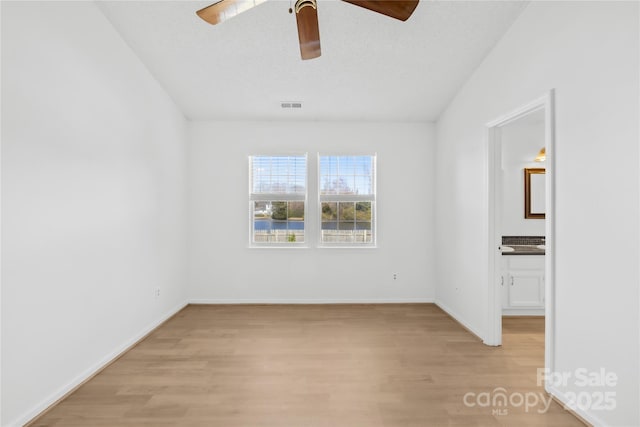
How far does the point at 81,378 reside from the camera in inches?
92.4

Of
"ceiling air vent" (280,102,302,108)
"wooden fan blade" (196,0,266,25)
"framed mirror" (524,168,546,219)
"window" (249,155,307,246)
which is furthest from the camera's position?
"window" (249,155,307,246)

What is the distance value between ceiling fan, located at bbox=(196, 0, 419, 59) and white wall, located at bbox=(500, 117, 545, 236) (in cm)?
317

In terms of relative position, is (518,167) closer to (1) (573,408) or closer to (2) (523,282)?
(2) (523,282)

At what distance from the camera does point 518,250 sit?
12.5ft

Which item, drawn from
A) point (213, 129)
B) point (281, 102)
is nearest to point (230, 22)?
point (281, 102)

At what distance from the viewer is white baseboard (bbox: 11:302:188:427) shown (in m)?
1.91

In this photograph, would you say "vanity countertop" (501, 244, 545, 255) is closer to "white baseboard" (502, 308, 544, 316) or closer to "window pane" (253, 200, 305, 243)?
"white baseboard" (502, 308, 544, 316)

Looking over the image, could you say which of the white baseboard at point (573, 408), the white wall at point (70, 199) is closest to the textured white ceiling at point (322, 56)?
the white wall at point (70, 199)

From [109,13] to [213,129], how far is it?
6.61 ft

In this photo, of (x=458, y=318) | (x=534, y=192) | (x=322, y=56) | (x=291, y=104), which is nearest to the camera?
(x=322, y=56)

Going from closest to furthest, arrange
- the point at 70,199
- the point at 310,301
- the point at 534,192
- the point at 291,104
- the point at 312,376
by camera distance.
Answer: the point at 70,199 < the point at 312,376 < the point at 291,104 < the point at 534,192 < the point at 310,301

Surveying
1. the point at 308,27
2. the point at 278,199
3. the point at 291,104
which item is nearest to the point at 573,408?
the point at 308,27

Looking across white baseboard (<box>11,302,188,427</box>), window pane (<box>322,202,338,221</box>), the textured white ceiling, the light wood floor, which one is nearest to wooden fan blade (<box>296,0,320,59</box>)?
the textured white ceiling

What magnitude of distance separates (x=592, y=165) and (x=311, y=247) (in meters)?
3.29
